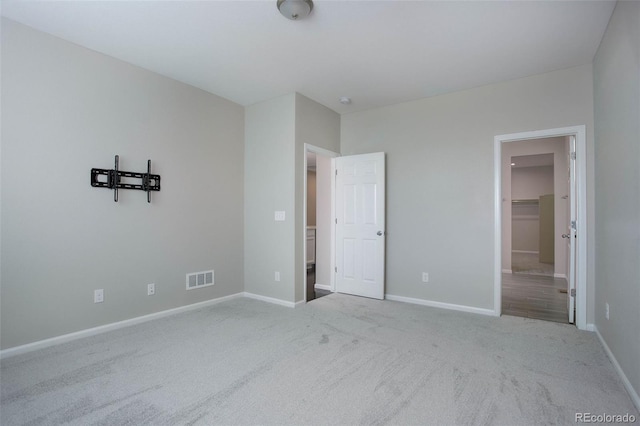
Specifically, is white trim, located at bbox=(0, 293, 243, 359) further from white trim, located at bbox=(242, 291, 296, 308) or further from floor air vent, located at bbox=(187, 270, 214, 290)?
white trim, located at bbox=(242, 291, 296, 308)

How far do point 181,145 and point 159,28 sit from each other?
1.38 meters

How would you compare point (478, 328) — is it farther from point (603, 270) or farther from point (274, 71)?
point (274, 71)

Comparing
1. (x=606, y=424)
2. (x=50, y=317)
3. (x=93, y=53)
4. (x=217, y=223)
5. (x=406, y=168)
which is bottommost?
(x=606, y=424)

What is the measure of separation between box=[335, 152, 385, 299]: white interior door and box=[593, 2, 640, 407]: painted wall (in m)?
2.24

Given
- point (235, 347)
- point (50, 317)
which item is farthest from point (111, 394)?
point (50, 317)

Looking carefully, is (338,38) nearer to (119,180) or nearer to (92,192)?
(119,180)

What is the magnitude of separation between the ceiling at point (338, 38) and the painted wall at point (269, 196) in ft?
1.87

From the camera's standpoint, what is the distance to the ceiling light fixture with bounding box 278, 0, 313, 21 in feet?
7.47

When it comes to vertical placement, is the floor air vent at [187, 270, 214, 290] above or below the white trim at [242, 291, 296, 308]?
above

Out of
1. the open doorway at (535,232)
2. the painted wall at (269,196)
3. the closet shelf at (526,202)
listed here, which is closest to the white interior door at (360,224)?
the painted wall at (269,196)

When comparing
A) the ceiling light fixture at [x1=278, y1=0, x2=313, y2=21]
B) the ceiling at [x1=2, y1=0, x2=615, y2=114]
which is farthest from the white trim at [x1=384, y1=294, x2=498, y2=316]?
the ceiling light fixture at [x1=278, y1=0, x2=313, y2=21]

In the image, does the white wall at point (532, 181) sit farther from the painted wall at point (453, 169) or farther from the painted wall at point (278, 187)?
the painted wall at point (278, 187)

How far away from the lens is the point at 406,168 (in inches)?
171

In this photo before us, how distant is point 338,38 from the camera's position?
9.17ft
